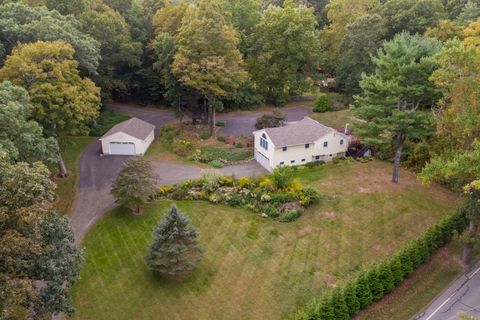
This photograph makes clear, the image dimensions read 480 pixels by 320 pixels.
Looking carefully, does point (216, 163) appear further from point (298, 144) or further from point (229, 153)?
point (298, 144)

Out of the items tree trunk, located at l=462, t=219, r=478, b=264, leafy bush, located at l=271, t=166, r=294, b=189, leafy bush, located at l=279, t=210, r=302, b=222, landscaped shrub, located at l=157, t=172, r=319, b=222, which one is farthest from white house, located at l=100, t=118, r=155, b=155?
tree trunk, located at l=462, t=219, r=478, b=264

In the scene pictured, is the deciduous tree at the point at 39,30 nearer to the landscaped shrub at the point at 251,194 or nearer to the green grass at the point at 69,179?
the green grass at the point at 69,179

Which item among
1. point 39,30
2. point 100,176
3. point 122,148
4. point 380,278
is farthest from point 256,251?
point 39,30

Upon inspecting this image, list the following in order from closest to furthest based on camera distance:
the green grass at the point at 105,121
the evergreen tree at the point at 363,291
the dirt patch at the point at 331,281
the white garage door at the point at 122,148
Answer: the evergreen tree at the point at 363,291 → the dirt patch at the point at 331,281 → the white garage door at the point at 122,148 → the green grass at the point at 105,121

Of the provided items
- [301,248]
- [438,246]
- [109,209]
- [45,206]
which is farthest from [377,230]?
[45,206]

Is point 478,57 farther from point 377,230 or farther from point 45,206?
point 45,206

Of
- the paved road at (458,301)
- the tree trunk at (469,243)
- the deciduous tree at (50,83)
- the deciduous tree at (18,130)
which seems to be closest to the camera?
the paved road at (458,301)

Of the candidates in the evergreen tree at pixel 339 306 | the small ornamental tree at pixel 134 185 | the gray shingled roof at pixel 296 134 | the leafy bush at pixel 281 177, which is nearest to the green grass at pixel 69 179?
the small ornamental tree at pixel 134 185
